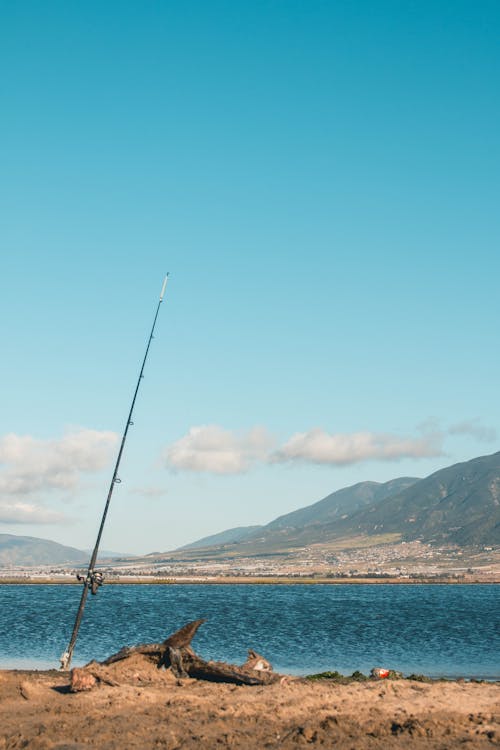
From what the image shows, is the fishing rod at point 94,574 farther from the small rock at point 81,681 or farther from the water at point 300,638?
the water at point 300,638

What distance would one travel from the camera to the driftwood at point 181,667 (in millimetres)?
22344

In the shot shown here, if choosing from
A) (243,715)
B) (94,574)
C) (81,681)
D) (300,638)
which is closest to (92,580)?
(94,574)

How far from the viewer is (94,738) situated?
17.7 meters

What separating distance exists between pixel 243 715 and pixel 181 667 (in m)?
5.48

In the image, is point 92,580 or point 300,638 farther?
point 300,638

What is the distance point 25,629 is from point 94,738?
51075 millimetres

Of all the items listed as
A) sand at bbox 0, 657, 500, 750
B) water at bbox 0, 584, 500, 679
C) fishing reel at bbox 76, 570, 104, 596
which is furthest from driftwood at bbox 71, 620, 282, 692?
water at bbox 0, 584, 500, 679

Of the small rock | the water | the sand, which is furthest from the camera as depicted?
the water

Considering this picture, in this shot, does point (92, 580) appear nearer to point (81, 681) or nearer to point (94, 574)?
point (94, 574)

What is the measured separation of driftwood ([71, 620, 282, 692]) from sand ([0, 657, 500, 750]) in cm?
39

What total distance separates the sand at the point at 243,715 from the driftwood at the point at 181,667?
1.29 ft

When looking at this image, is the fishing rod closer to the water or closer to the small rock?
the small rock

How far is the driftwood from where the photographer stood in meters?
22.3

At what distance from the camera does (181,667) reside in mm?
24141
